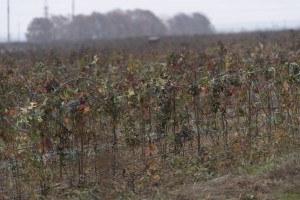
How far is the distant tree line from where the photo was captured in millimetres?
61188

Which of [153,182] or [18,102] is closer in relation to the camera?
[153,182]

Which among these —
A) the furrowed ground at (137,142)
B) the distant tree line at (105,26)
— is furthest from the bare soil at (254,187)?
the distant tree line at (105,26)

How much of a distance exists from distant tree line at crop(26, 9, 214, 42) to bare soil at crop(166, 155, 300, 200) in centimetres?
5498

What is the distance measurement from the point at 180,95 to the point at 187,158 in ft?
2.89

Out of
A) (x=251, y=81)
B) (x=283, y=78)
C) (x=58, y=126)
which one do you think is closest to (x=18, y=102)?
(x=58, y=126)

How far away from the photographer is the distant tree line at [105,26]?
61188mm

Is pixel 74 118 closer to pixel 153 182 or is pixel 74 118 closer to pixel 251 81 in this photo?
pixel 153 182

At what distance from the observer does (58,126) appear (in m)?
4.79

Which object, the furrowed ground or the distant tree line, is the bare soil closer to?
the furrowed ground

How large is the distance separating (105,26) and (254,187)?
68137 millimetres

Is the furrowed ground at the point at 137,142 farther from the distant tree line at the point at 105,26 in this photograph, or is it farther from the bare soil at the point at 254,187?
the distant tree line at the point at 105,26

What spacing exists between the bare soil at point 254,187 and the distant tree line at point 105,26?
180 ft

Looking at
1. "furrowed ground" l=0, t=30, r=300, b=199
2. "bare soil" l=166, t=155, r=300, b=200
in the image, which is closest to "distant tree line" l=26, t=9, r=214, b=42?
"furrowed ground" l=0, t=30, r=300, b=199

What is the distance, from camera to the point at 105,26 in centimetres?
7019
